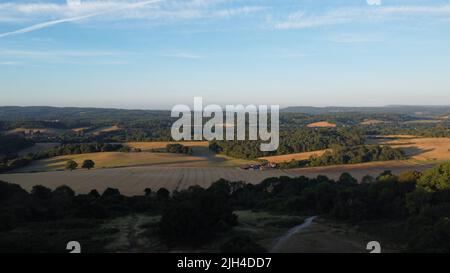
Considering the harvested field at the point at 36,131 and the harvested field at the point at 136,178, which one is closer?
the harvested field at the point at 136,178

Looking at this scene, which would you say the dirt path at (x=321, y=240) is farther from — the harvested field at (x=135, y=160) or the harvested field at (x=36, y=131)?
the harvested field at (x=36, y=131)

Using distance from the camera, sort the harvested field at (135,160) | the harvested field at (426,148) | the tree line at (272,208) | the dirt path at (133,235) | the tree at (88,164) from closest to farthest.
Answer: the dirt path at (133,235) → the tree line at (272,208) → the tree at (88,164) → the harvested field at (135,160) → the harvested field at (426,148)

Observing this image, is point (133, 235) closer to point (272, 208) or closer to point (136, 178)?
point (272, 208)

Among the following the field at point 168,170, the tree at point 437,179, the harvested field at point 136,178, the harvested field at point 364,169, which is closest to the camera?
the tree at point 437,179

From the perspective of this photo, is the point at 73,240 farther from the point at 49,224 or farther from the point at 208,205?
the point at 208,205

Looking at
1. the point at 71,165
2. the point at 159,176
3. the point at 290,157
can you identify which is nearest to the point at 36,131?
the point at 71,165

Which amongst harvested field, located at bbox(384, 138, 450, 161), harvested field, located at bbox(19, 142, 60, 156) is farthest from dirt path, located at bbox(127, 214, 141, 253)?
harvested field, located at bbox(384, 138, 450, 161)

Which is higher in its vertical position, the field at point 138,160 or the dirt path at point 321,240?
the dirt path at point 321,240

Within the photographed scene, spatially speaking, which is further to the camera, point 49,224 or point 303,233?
point 49,224

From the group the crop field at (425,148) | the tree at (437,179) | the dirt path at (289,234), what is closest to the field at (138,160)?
the crop field at (425,148)

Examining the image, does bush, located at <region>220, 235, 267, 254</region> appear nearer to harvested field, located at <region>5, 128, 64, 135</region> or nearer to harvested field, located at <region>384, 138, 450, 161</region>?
harvested field, located at <region>384, 138, 450, 161</region>
